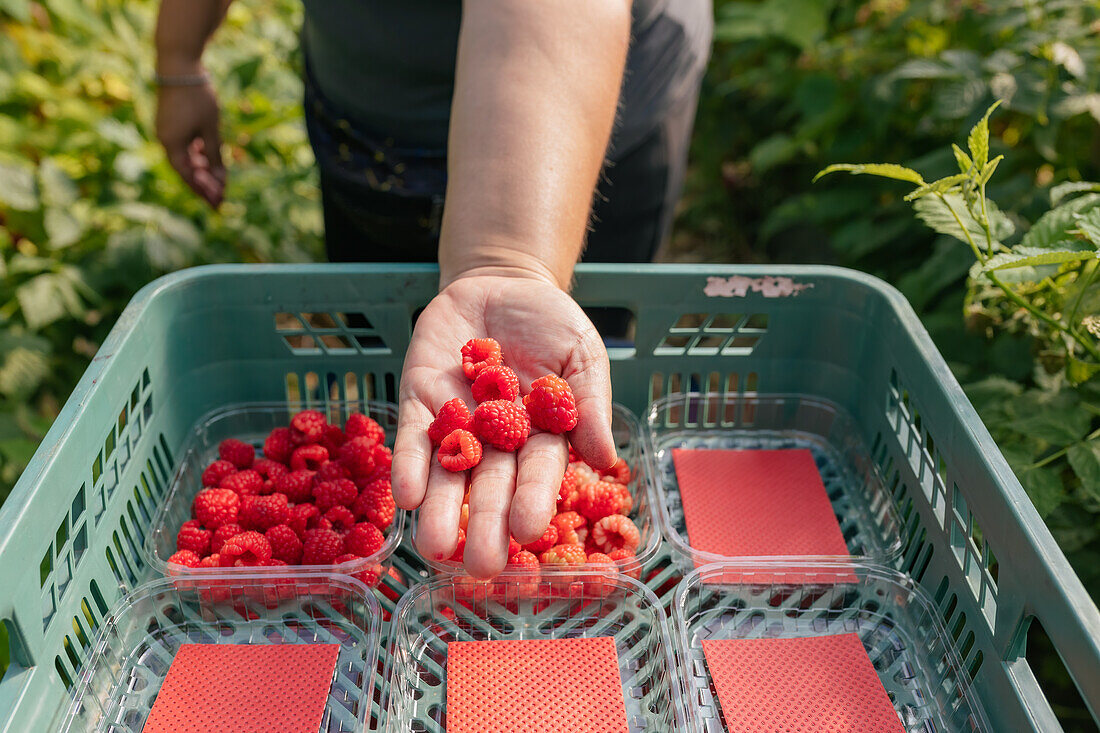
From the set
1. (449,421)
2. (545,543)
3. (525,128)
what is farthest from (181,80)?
(545,543)

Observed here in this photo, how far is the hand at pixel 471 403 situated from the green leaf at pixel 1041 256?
55cm

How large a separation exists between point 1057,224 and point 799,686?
774 millimetres

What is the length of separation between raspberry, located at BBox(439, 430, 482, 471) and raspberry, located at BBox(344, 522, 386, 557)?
9.3 inches

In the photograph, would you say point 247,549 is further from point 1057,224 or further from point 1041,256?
point 1057,224

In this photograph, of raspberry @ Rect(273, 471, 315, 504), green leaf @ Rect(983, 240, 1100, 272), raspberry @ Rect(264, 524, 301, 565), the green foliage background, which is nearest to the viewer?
green leaf @ Rect(983, 240, 1100, 272)

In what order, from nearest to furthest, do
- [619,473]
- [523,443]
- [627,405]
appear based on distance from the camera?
[523,443] < [619,473] < [627,405]

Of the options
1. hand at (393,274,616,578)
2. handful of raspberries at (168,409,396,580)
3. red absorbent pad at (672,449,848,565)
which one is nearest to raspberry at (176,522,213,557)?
handful of raspberries at (168,409,396,580)

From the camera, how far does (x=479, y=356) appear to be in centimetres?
137

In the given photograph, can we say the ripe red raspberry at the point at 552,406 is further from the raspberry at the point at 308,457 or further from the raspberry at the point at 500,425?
the raspberry at the point at 308,457

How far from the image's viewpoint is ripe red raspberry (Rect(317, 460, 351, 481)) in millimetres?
1523

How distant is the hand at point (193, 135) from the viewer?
2.13m

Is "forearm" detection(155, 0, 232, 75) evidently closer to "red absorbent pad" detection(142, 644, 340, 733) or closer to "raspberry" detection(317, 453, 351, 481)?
"raspberry" detection(317, 453, 351, 481)

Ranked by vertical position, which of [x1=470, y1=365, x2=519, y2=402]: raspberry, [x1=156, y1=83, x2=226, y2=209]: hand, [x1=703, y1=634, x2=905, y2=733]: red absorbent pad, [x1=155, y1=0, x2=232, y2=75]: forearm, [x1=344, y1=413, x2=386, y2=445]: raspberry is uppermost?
[x1=155, y1=0, x2=232, y2=75]: forearm

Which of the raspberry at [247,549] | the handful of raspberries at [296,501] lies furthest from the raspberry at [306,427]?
the raspberry at [247,549]
